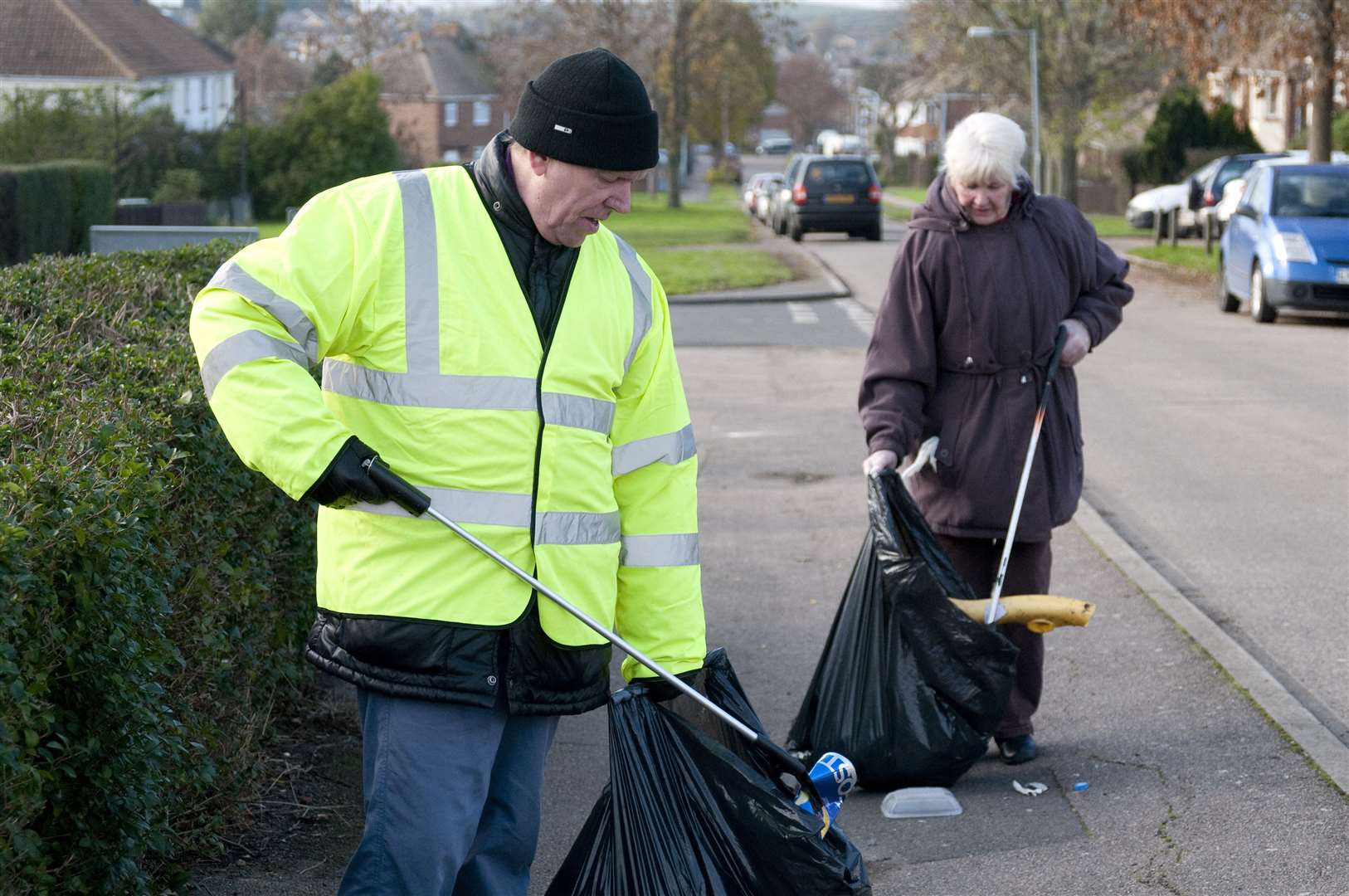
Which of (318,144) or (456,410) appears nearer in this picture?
(456,410)

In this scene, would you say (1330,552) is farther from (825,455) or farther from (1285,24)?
(1285,24)

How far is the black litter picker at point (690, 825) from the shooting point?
3.05 metres

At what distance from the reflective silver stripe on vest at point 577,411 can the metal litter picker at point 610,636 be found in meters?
0.25

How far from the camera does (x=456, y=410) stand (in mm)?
2914

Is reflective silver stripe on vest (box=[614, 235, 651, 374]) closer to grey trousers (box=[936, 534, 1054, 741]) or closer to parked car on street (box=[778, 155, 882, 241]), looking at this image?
grey trousers (box=[936, 534, 1054, 741])

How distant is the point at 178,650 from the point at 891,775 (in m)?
2.03

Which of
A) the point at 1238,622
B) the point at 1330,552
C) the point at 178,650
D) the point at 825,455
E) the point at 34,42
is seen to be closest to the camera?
the point at 178,650

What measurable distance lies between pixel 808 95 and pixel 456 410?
138m

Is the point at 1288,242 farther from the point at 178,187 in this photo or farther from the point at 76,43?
the point at 76,43

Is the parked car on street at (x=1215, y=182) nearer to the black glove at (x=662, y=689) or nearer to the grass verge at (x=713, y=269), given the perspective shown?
the grass verge at (x=713, y=269)

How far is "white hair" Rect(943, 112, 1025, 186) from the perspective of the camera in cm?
475

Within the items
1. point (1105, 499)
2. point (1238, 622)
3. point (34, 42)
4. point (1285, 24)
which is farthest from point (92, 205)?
point (34, 42)

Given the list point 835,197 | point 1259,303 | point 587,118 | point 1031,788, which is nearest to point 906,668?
point 1031,788

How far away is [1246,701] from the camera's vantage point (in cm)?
536
